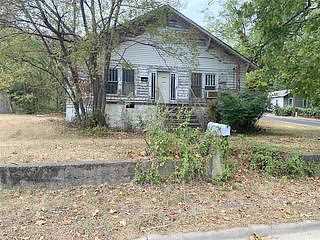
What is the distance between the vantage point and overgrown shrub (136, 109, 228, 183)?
676 centimetres

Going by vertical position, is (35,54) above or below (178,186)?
above

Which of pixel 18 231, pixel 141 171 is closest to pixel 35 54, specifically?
pixel 141 171

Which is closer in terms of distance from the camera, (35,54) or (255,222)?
(255,222)

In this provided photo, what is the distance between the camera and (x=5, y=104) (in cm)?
3775

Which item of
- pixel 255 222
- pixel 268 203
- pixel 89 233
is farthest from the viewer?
pixel 268 203

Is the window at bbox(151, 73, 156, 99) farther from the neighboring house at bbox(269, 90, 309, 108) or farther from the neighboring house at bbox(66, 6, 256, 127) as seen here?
the neighboring house at bbox(269, 90, 309, 108)

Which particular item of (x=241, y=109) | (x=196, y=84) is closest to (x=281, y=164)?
(x=241, y=109)

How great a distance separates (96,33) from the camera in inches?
548

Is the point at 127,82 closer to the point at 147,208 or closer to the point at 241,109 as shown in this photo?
the point at 241,109

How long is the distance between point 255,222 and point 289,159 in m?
2.98

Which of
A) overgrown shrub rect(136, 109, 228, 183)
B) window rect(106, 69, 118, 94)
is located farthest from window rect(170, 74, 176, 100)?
A: overgrown shrub rect(136, 109, 228, 183)

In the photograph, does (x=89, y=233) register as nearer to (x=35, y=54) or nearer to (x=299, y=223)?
(x=299, y=223)

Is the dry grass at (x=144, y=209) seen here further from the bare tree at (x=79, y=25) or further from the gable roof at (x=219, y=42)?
the gable roof at (x=219, y=42)

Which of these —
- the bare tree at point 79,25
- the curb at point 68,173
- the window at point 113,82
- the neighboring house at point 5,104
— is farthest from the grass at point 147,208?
the neighboring house at point 5,104
